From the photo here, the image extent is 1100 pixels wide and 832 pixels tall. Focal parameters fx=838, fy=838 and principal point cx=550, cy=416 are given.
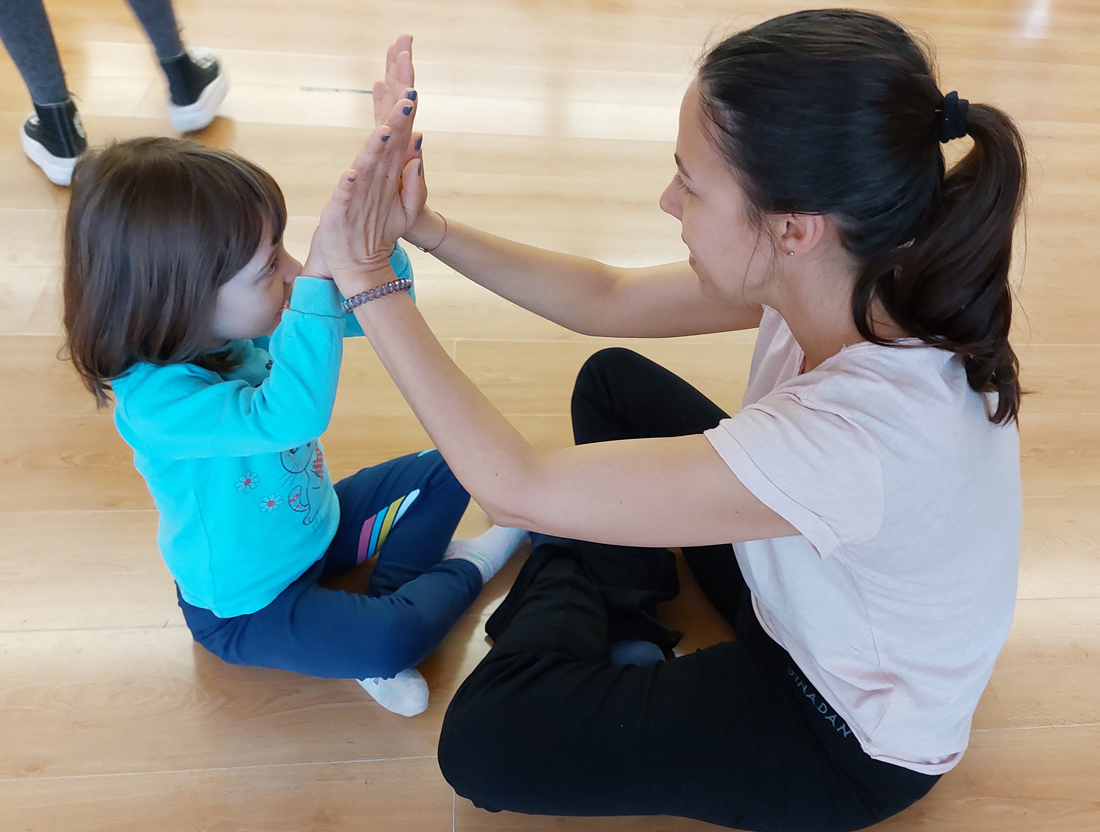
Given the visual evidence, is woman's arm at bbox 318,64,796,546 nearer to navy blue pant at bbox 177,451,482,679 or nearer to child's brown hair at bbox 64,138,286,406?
child's brown hair at bbox 64,138,286,406

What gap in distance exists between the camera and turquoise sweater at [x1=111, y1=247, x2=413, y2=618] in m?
0.84

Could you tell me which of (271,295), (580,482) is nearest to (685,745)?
(580,482)

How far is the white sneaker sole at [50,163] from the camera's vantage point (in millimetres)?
1765

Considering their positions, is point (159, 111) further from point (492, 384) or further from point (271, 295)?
point (271, 295)

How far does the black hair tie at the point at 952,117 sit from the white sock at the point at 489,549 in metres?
0.73

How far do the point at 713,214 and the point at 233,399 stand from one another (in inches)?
20.2

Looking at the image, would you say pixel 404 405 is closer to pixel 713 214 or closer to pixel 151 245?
pixel 151 245

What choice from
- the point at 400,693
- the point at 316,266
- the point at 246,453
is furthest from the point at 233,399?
the point at 400,693

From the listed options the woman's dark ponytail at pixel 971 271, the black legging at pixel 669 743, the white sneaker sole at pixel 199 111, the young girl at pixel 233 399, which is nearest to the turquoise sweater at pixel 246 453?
the young girl at pixel 233 399

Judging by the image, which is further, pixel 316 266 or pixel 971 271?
pixel 316 266

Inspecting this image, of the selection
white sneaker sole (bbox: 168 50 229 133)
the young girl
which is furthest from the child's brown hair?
white sneaker sole (bbox: 168 50 229 133)

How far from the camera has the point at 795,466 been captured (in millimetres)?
676

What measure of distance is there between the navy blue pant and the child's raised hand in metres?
0.44

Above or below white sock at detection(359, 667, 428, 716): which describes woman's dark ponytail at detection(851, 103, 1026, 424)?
above
